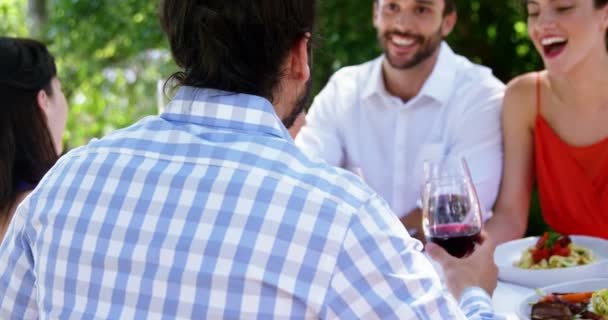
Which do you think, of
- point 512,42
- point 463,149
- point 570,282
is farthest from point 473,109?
point 512,42

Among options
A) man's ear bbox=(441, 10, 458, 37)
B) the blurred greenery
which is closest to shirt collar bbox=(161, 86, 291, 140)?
man's ear bbox=(441, 10, 458, 37)

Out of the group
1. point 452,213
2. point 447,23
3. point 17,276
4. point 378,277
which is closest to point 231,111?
point 378,277

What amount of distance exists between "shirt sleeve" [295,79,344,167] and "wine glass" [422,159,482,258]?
1409 mm

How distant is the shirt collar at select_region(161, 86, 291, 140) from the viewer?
1.37 metres

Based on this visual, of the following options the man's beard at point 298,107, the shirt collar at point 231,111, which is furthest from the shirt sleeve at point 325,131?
the shirt collar at point 231,111

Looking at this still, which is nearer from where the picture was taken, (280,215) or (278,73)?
(280,215)

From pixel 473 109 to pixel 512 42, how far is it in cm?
258

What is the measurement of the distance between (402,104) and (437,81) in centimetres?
17

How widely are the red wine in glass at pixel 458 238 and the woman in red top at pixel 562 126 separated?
0.83m

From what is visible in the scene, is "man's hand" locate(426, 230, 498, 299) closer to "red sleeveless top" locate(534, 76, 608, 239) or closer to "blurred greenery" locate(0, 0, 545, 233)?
"red sleeveless top" locate(534, 76, 608, 239)

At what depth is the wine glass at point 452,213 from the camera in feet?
6.31

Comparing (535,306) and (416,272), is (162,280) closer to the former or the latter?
(416,272)

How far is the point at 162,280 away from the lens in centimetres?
127

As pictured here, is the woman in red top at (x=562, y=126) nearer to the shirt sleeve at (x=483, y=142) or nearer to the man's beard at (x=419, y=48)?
the shirt sleeve at (x=483, y=142)
